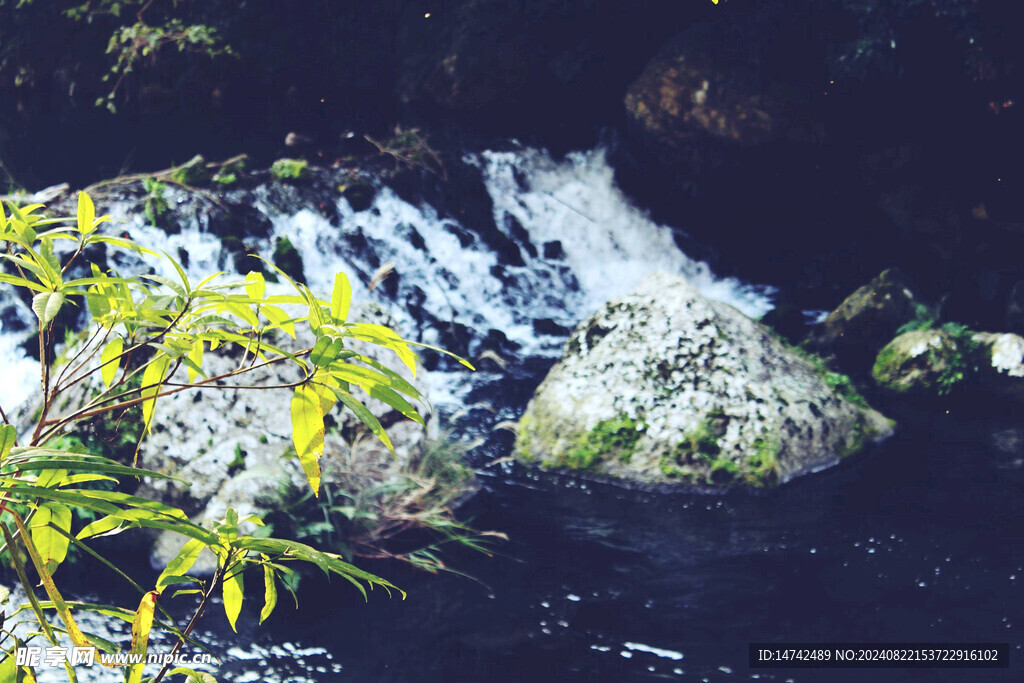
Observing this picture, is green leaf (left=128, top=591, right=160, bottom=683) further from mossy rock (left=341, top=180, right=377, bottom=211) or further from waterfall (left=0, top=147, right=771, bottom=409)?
mossy rock (left=341, top=180, right=377, bottom=211)

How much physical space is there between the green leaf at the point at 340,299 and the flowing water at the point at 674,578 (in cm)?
267

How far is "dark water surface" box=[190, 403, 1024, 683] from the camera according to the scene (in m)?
3.63

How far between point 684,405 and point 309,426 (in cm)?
475

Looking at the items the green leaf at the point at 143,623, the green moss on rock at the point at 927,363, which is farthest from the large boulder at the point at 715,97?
the green leaf at the point at 143,623

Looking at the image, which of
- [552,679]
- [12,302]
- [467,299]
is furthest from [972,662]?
[12,302]

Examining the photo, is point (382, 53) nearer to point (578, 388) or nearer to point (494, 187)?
point (494, 187)

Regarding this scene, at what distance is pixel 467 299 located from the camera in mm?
9039

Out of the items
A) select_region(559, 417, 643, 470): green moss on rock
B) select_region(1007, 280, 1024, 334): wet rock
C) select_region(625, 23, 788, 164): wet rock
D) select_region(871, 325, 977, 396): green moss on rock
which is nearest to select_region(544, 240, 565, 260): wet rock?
select_region(625, 23, 788, 164): wet rock

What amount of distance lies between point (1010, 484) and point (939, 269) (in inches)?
173

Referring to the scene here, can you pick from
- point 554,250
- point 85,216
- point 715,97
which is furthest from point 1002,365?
point 85,216

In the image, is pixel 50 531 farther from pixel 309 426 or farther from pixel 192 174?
pixel 192 174

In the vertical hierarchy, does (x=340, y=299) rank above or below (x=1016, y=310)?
below

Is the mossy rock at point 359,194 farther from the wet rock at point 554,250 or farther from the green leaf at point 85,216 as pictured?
the green leaf at point 85,216

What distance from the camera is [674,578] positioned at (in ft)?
14.4
